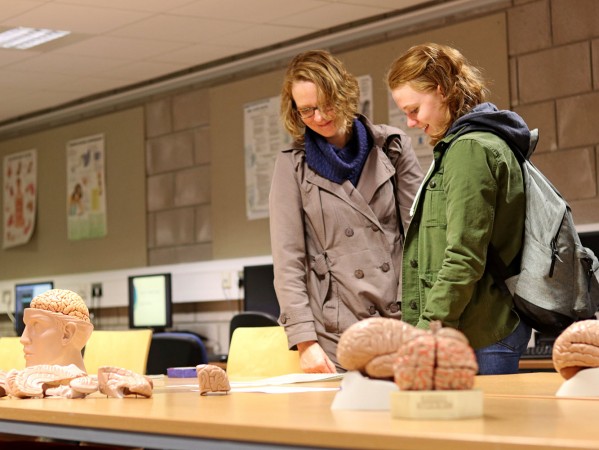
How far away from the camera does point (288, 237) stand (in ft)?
9.28

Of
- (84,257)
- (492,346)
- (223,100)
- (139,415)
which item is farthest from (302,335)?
(84,257)

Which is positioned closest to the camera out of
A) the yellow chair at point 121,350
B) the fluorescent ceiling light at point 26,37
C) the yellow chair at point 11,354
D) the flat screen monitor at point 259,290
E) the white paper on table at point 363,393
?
the white paper on table at point 363,393

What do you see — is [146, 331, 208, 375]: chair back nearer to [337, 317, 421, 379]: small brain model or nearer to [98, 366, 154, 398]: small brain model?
[98, 366, 154, 398]: small brain model

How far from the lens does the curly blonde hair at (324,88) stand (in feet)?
9.15

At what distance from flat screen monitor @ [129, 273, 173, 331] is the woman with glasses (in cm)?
427

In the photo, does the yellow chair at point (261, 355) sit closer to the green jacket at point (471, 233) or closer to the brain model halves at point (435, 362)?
the green jacket at point (471, 233)

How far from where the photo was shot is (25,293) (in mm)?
8336

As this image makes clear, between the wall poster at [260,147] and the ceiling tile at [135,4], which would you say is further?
the wall poster at [260,147]

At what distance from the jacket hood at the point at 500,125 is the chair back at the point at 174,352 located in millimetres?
3022

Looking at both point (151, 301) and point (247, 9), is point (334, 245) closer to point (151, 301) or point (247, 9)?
point (247, 9)

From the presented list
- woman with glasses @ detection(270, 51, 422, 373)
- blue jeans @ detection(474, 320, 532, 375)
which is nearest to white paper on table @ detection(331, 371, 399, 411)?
blue jeans @ detection(474, 320, 532, 375)

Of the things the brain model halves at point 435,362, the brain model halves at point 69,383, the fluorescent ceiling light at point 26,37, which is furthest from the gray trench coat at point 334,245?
the fluorescent ceiling light at point 26,37

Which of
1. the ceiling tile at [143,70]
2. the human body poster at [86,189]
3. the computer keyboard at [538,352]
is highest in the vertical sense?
the ceiling tile at [143,70]

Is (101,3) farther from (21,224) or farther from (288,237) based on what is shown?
(21,224)
